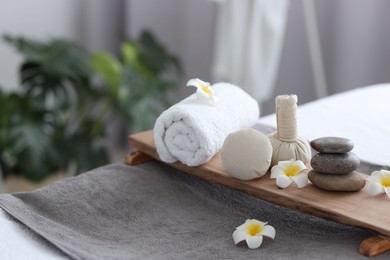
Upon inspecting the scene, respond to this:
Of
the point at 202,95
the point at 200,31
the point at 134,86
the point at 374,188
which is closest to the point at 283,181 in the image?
the point at 374,188

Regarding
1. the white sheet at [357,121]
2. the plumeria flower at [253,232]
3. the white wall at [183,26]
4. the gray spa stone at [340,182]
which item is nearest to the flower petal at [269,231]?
the plumeria flower at [253,232]

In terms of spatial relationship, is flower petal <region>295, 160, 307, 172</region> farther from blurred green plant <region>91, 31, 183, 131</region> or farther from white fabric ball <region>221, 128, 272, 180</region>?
blurred green plant <region>91, 31, 183, 131</region>

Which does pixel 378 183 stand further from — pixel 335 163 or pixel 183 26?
pixel 183 26

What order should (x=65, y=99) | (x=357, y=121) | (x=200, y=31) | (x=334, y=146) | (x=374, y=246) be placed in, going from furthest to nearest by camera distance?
(x=200, y=31) → (x=65, y=99) → (x=357, y=121) → (x=334, y=146) → (x=374, y=246)

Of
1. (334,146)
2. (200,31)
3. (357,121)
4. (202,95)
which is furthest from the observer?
→ (200,31)

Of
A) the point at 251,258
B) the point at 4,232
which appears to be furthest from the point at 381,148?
the point at 4,232

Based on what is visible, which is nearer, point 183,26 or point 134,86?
point 134,86

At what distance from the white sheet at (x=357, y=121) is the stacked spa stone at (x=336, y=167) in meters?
0.17

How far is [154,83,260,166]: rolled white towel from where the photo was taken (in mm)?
1077

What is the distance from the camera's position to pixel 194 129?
108cm

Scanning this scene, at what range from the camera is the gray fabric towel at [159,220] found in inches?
35.5

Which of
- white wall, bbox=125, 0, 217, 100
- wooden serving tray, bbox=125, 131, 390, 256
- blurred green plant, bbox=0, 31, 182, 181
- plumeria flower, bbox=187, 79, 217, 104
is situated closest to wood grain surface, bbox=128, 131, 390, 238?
wooden serving tray, bbox=125, 131, 390, 256

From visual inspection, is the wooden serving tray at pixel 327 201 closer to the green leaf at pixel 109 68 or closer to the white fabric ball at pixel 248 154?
the white fabric ball at pixel 248 154

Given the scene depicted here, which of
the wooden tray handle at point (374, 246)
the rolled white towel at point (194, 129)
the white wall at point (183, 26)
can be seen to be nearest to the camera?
the wooden tray handle at point (374, 246)
